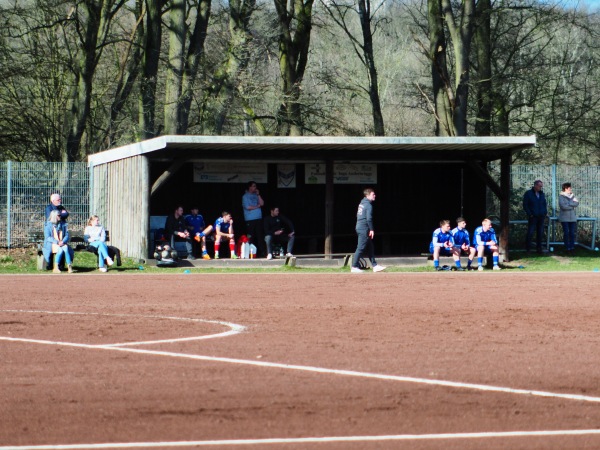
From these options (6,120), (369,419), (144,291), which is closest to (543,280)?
(144,291)

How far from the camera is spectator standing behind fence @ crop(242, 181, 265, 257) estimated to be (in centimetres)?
2442

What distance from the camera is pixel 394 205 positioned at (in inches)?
1083

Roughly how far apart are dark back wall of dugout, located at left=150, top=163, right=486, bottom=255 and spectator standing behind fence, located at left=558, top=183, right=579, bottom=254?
6.35 feet

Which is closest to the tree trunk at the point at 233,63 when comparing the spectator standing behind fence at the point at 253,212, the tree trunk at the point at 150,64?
the tree trunk at the point at 150,64

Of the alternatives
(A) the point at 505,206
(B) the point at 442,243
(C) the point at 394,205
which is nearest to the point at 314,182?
(C) the point at 394,205

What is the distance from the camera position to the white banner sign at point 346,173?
87.8 ft

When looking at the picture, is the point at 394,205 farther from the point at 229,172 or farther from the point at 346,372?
the point at 346,372

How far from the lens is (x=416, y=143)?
23.5 meters

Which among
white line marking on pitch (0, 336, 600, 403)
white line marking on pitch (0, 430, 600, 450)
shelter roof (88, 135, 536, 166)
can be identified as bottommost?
white line marking on pitch (0, 430, 600, 450)

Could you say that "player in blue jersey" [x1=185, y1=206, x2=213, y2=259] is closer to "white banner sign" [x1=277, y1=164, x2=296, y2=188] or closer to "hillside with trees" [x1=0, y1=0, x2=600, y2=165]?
"white banner sign" [x1=277, y1=164, x2=296, y2=188]

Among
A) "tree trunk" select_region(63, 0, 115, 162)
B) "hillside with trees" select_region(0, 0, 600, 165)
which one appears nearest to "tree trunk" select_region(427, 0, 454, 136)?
"hillside with trees" select_region(0, 0, 600, 165)

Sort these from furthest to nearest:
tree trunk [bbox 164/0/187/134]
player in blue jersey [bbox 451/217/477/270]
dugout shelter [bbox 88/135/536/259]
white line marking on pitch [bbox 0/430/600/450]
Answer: tree trunk [bbox 164/0/187/134], dugout shelter [bbox 88/135/536/259], player in blue jersey [bbox 451/217/477/270], white line marking on pitch [bbox 0/430/600/450]

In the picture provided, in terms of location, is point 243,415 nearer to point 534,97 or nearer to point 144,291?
point 144,291

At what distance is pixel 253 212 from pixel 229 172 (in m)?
1.92
